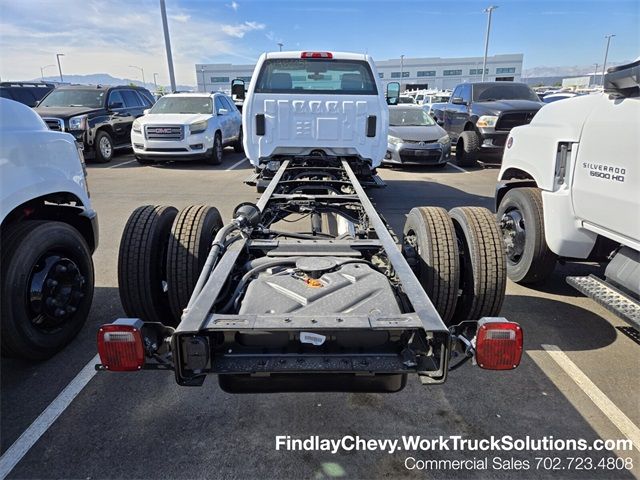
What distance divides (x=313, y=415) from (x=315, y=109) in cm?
465

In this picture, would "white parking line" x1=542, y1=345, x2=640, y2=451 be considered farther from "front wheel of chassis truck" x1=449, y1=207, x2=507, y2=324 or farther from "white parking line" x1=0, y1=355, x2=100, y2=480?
"white parking line" x1=0, y1=355, x2=100, y2=480

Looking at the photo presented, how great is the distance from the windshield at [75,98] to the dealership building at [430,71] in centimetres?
7692

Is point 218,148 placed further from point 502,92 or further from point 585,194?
point 585,194

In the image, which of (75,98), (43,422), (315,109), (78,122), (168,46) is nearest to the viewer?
(43,422)

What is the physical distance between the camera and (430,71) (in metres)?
96.0

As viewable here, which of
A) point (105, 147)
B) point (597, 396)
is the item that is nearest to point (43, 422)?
point (597, 396)

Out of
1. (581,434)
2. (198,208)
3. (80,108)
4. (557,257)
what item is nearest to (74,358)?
(198,208)

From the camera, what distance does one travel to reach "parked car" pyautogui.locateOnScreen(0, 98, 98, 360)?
2725 mm

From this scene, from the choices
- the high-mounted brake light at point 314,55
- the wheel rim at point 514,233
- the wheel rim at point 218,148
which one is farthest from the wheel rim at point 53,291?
the wheel rim at point 218,148

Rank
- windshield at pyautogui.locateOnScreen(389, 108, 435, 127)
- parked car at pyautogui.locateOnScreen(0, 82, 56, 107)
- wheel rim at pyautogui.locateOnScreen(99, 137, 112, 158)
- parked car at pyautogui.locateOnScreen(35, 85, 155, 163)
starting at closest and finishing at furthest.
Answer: parked car at pyautogui.locateOnScreen(35, 85, 155, 163) < windshield at pyautogui.locateOnScreen(389, 108, 435, 127) < wheel rim at pyautogui.locateOnScreen(99, 137, 112, 158) < parked car at pyautogui.locateOnScreen(0, 82, 56, 107)

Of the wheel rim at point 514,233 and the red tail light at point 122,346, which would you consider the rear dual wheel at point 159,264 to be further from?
the wheel rim at point 514,233

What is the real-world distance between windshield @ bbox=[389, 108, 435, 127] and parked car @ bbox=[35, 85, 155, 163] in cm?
767

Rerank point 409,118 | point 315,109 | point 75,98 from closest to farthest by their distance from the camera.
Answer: point 315,109, point 409,118, point 75,98

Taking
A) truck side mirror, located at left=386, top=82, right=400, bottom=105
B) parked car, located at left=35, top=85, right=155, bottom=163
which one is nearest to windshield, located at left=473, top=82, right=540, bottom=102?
truck side mirror, located at left=386, top=82, right=400, bottom=105
